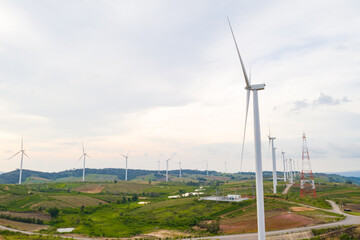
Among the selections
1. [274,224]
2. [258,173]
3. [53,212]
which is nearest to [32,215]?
[53,212]

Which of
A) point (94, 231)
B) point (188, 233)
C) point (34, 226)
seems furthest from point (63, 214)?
point (188, 233)

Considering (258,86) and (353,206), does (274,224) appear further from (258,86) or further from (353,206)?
(353,206)

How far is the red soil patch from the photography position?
3317 inches

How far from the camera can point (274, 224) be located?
87.4m

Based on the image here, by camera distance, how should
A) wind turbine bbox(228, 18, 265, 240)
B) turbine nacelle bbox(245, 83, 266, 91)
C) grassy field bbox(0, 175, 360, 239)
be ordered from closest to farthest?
1. wind turbine bbox(228, 18, 265, 240)
2. turbine nacelle bbox(245, 83, 266, 91)
3. grassy field bbox(0, 175, 360, 239)

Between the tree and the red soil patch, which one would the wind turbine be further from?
the tree

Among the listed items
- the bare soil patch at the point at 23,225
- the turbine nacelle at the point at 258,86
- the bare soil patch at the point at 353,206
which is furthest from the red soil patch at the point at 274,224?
the bare soil patch at the point at 23,225

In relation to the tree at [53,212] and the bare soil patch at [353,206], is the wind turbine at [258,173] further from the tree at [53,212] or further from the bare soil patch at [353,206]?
the tree at [53,212]

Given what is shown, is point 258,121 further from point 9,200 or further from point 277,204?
point 9,200

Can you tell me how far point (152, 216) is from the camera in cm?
11969

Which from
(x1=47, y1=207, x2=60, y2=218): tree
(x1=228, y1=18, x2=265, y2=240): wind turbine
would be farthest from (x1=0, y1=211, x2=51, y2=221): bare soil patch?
(x1=228, y1=18, x2=265, y2=240): wind turbine

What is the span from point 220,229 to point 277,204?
37322 millimetres

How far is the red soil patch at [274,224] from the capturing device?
84256 millimetres

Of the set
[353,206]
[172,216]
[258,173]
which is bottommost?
[172,216]
